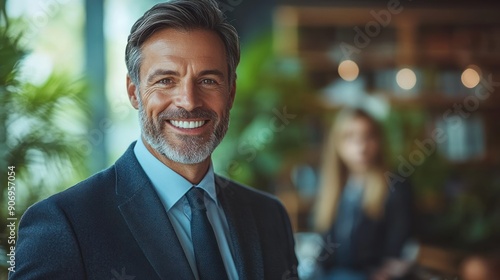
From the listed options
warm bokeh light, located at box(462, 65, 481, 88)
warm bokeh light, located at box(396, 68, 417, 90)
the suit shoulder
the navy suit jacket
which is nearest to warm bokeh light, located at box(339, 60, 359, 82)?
warm bokeh light, located at box(396, 68, 417, 90)

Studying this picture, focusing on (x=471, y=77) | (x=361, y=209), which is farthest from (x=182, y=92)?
(x=471, y=77)

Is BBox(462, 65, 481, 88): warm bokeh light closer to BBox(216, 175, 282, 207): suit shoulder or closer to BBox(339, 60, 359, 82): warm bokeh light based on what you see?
BBox(339, 60, 359, 82): warm bokeh light

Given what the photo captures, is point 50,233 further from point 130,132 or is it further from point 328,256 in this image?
point 328,256

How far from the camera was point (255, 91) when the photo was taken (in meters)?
4.17

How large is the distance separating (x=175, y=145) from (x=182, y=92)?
9cm

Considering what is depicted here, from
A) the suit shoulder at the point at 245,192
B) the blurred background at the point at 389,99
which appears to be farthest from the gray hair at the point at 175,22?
the blurred background at the point at 389,99

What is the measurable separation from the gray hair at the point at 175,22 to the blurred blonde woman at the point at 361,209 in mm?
2792

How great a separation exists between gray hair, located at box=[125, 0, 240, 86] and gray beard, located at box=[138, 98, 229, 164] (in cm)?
8

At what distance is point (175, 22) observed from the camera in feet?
3.89

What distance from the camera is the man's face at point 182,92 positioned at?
120 centimetres

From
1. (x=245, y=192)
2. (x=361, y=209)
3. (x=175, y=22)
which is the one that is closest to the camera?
(x=175, y=22)

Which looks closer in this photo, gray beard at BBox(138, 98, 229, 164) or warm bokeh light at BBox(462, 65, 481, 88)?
gray beard at BBox(138, 98, 229, 164)

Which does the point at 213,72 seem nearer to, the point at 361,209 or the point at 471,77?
the point at 361,209

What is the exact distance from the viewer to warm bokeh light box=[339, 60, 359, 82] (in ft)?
16.3
